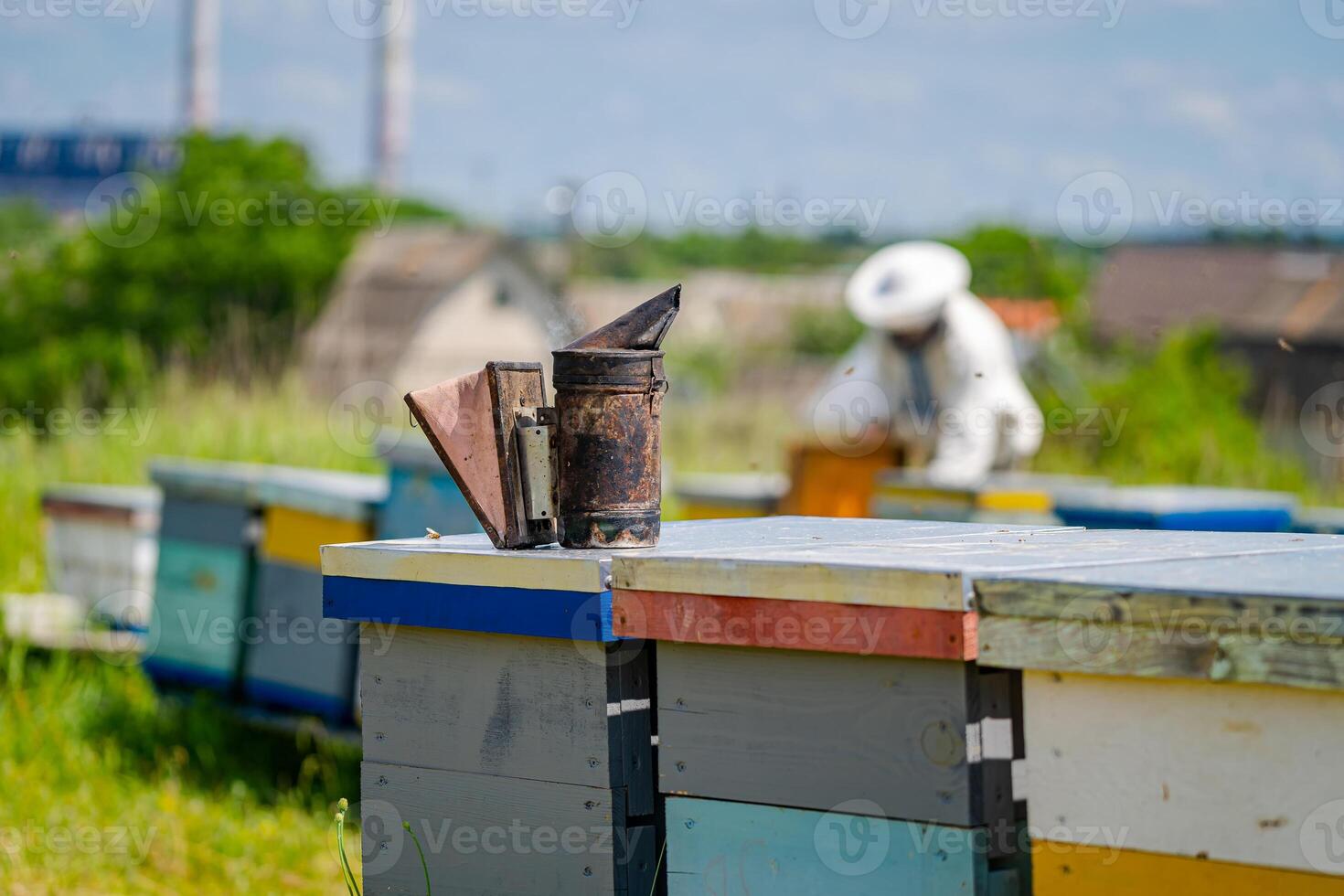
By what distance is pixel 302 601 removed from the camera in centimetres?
Answer: 532

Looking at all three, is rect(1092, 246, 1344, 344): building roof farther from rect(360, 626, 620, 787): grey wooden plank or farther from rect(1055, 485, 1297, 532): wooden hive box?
rect(360, 626, 620, 787): grey wooden plank

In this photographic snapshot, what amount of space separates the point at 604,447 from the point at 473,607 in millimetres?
334

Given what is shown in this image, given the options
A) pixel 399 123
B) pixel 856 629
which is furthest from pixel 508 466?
pixel 399 123

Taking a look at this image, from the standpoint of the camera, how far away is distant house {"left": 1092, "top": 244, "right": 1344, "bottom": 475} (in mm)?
34469

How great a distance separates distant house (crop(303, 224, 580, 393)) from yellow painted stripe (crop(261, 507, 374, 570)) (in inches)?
907

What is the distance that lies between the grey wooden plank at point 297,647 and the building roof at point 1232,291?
3182 cm

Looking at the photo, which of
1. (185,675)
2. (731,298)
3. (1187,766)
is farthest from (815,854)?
(731,298)

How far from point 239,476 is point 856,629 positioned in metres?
3.84

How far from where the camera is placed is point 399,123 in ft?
94.3

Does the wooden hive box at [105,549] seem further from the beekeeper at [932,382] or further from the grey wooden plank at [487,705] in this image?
the grey wooden plank at [487,705]

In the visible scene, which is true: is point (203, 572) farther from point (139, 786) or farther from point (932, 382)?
point (932, 382)

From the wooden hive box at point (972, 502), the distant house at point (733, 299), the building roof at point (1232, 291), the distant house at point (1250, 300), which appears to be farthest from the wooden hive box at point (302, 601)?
the distant house at point (733, 299)

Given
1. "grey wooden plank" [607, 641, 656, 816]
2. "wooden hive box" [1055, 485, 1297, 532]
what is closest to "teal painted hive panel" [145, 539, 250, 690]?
"wooden hive box" [1055, 485, 1297, 532]

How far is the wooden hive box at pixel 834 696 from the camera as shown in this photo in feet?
6.73
